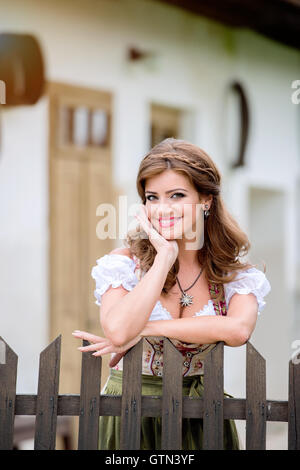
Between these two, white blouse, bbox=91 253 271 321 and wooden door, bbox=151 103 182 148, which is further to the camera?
wooden door, bbox=151 103 182 148

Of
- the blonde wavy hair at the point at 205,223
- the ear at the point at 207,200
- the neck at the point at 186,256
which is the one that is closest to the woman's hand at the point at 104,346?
the blonde wavy hair at the point at 205,223

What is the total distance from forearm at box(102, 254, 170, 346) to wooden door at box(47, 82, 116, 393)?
9.18 ft

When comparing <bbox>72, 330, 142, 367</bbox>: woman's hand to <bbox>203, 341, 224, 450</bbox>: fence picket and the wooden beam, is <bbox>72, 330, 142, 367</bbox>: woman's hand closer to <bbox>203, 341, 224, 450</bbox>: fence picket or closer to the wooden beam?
<bbox>203, 341, 224, 450</bbox>: fence picket

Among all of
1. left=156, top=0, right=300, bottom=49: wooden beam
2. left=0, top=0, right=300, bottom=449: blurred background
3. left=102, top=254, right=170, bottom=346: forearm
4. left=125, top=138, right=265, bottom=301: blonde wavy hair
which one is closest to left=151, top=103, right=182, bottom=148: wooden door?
left=0, top=0, right=300, bottom=449: blurred background

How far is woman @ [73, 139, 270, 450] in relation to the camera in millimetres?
2117

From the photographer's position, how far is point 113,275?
2.24m

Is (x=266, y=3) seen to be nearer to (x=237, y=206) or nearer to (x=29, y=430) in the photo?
(x=237, y=206)

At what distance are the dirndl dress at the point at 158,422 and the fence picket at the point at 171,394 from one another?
17 centimetres

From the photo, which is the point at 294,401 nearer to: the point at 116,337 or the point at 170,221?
the point at 116,337

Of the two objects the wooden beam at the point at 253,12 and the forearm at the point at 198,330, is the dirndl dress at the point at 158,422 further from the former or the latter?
the wooden beam at the point at 253,12

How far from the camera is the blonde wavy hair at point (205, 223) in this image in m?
2.27

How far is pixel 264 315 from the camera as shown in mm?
6988

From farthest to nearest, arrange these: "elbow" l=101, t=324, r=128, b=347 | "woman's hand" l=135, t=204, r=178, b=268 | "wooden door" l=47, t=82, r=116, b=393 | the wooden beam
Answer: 1. the wooden beam
2. "wooden door" l=47, t=82, r=116, b=393
3. "woman's hand" l=135, t=204, r=178, b=268
4. "elbow" l=101, t=324, r=128, b=347

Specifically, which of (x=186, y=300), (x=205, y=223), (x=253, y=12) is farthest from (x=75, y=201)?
(x=186, y=300)
